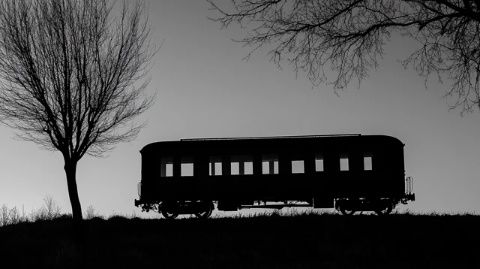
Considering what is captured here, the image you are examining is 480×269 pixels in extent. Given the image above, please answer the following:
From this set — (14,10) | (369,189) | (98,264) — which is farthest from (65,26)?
(369,189)

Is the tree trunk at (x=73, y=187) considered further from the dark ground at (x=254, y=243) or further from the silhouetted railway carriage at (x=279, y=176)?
the silhouetted railway carriage at (x=279, y=176)

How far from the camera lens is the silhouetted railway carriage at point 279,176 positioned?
21.0 meters

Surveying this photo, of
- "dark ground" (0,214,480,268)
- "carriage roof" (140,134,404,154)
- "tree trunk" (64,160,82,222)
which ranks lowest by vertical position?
"dark ground" (0,214,480,268)

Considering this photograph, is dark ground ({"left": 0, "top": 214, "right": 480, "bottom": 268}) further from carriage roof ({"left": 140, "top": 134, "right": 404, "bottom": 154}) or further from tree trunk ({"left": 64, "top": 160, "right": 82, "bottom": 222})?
carriage roof ({"left": 140, "top": 134, "right": 404, "bottom": 154})

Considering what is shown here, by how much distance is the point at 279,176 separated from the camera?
21.3 m

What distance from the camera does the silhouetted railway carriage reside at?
21.0 m

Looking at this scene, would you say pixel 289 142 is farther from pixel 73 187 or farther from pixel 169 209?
pixel 73 187

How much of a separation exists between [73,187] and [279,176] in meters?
8.74

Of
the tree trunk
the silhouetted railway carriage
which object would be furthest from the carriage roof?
the tree trunk

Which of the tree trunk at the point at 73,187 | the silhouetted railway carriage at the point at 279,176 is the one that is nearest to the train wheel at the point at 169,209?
the silhouetted railway carriage at the point at 279,176

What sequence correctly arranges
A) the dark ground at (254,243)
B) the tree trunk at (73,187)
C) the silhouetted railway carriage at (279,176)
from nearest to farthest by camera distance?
the dark ground at (254,243) < the tree trunk at (73,187) < the silhouetted railway carriage at (279,176)

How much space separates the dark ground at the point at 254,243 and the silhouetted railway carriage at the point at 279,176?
11.8 feet

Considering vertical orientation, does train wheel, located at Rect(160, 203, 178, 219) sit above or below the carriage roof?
below

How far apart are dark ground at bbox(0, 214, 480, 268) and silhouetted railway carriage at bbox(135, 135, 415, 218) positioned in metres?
3.59
